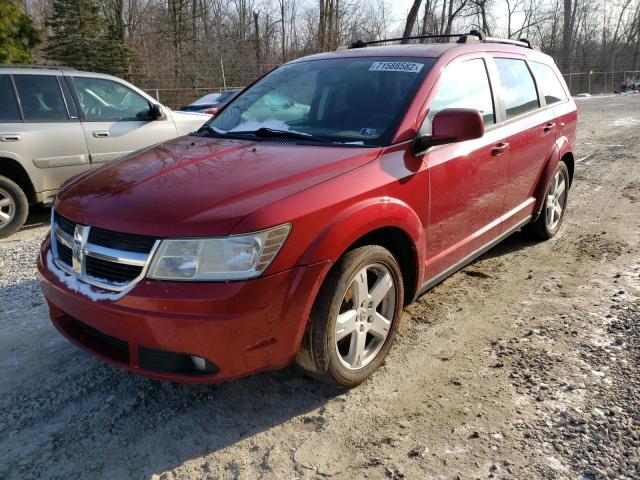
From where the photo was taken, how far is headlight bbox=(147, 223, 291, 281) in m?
2.23

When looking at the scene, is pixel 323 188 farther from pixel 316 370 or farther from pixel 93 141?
pixel 93 141

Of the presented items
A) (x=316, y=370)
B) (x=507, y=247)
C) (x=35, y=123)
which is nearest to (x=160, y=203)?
(x=316, y=370)

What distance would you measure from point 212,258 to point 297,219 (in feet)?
1.34

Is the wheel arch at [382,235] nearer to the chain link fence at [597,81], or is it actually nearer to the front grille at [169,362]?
the front grille at [169,362]

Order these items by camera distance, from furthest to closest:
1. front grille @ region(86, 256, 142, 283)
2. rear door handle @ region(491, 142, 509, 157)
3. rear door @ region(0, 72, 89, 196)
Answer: rear door @ region(0, 72, 89, 196)
rear door handle @ region(491, 142, 509, 157)
front grille @ region(86, 256, 142, 283)

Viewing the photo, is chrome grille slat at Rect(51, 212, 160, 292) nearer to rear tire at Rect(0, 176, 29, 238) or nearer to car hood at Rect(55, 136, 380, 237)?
car hood at Rect(55, 136, 380, 237)

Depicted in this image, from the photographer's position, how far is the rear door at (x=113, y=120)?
6207 mm

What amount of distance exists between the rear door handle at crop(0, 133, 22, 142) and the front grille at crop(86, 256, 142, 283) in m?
3.99

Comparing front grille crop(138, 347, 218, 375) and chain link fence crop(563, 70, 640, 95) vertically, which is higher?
chain link fence crop(563, 70, 640, 95)

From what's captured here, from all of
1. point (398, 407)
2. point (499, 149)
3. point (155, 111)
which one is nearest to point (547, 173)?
point (499, 149)

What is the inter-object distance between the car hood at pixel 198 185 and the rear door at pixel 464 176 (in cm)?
60

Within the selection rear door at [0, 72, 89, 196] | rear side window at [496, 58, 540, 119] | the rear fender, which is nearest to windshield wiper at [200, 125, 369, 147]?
rear side window at [496, 58, 540, 119]

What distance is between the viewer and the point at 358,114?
3260mm

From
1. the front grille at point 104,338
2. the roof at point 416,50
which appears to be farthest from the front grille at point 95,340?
the roof at point 416,50
